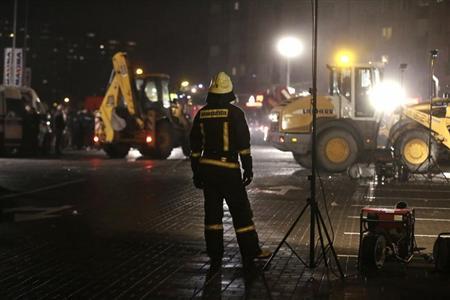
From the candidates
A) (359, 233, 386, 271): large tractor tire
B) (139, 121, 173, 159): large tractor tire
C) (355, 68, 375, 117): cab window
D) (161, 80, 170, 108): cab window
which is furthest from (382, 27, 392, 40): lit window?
(359, 233, 386, 271): large tractor tire

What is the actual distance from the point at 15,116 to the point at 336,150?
12.5 m

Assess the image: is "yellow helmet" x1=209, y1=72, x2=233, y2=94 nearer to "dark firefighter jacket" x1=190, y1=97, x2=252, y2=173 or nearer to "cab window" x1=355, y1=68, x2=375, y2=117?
"dark firefighter jacket" x1=190, y1=97, x2=252, y2=173

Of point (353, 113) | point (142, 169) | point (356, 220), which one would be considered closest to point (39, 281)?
point (356, 220)

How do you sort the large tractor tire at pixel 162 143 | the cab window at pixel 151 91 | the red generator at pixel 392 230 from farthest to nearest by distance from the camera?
the cab window at pixel 151 91 → the large tractor tire at pixel 162 143 → the red generator at pixel 392 230

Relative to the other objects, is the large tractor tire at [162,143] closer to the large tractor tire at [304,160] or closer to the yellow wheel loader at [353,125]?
the yellow wheel loader at [353,125]

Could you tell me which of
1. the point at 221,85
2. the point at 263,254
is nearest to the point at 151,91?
the point at 221,85

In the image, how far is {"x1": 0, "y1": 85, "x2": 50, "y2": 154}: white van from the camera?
88.0 ft

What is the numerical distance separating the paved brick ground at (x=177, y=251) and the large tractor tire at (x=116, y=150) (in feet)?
36.6

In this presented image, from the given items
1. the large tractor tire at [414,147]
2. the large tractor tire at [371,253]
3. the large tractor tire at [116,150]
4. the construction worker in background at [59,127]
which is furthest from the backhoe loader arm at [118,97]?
the large tractor tire at [371,253]

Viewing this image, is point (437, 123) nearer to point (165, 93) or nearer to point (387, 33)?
point (165, 93)

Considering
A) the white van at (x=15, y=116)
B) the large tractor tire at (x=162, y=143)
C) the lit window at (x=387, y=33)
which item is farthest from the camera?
the lit window at (x=387, y=33)

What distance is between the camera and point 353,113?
21.5 meters

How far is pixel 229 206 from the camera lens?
26.1ft

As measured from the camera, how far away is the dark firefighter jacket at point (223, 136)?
25.7 feet
